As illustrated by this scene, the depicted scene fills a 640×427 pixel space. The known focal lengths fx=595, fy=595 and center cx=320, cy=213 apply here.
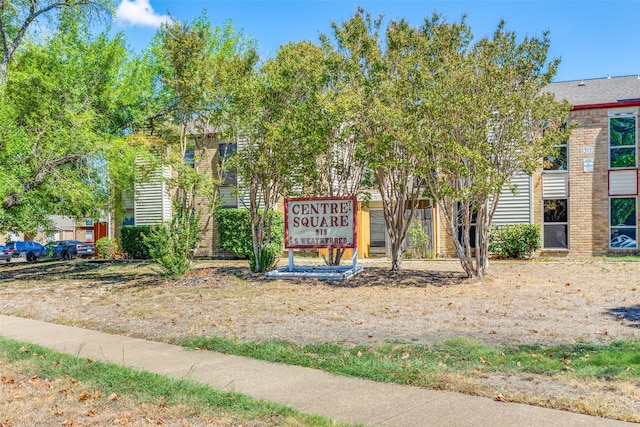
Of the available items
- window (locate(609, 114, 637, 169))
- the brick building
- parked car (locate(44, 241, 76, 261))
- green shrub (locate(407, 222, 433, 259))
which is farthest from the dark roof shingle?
parked car (locate(44, 241, 76, 261))

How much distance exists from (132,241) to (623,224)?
23022mm

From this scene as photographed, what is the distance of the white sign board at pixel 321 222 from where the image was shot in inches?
686

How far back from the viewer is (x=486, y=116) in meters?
13.9

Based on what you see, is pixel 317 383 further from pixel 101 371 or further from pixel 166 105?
pixel 166 105

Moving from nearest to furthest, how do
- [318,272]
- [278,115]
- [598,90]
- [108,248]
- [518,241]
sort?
[278,115], [318,272], [518,241], [598,90], [108,248]

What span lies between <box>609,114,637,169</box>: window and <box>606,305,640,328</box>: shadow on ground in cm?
1428

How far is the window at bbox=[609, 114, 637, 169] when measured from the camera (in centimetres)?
2314

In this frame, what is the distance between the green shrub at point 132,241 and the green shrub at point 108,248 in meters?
1.22

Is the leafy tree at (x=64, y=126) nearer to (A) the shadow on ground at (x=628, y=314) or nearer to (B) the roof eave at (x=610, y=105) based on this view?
(A) the shadow on ground at (x=628, y=314)

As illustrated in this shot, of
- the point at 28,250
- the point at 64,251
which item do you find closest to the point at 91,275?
the point at 64,251

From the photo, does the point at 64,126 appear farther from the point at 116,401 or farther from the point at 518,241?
the point at 518,241

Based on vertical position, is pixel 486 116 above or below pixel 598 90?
below

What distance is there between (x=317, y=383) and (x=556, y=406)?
2479 millimetres

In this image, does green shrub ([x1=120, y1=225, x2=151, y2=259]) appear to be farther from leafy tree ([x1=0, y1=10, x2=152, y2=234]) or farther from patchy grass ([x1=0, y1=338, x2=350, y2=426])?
patchy grass ([x1=0, y1=338, x2=350, y2=426])
